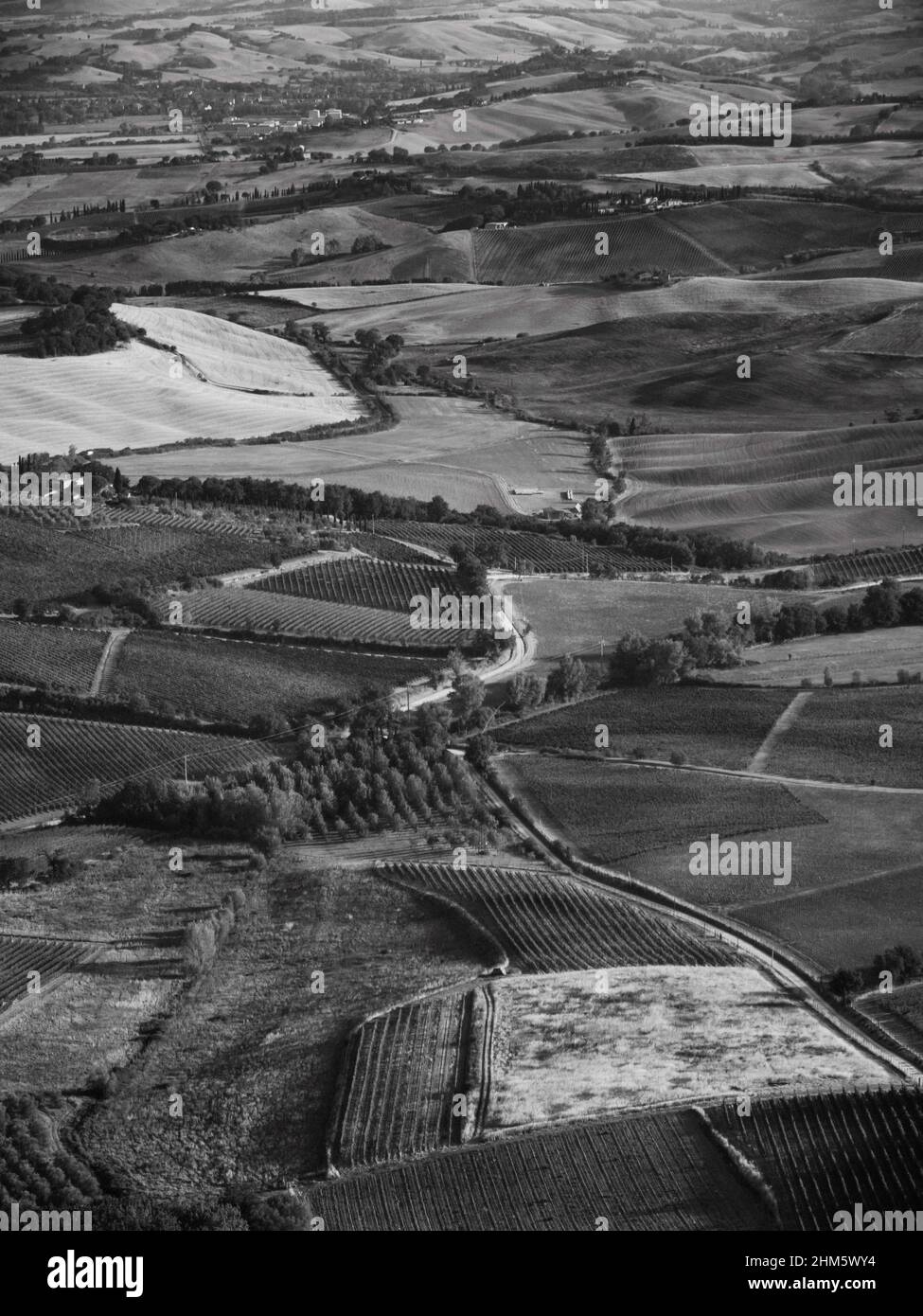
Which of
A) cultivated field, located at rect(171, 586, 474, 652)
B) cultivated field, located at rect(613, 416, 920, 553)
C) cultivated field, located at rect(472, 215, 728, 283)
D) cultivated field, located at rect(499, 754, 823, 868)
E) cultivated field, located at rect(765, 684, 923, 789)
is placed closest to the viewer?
cultivated field, located at rect(499, 754, 823, 868)

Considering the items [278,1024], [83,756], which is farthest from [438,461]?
[278,1024]

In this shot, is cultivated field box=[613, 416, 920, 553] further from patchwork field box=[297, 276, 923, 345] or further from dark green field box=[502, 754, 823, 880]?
dark green field box=[502, 754, 823, 880]

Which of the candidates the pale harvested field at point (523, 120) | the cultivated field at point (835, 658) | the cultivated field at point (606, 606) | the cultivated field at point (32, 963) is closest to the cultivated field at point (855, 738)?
the cultivated field at point (835, 658)

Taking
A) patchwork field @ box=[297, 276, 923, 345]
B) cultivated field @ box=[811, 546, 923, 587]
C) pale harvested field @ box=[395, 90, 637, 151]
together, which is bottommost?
cultivated field @ box=[811, 546, 923, 587]

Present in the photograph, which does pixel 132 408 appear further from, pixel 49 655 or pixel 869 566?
pixel 869 566

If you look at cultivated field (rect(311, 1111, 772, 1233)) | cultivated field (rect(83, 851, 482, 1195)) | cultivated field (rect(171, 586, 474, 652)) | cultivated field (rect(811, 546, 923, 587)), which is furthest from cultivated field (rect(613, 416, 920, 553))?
cultivated field (rect(311, 1111, 772, 1233))

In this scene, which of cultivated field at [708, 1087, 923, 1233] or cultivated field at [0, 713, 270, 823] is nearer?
cultivated field at [708, 1087, 923, 1233]
